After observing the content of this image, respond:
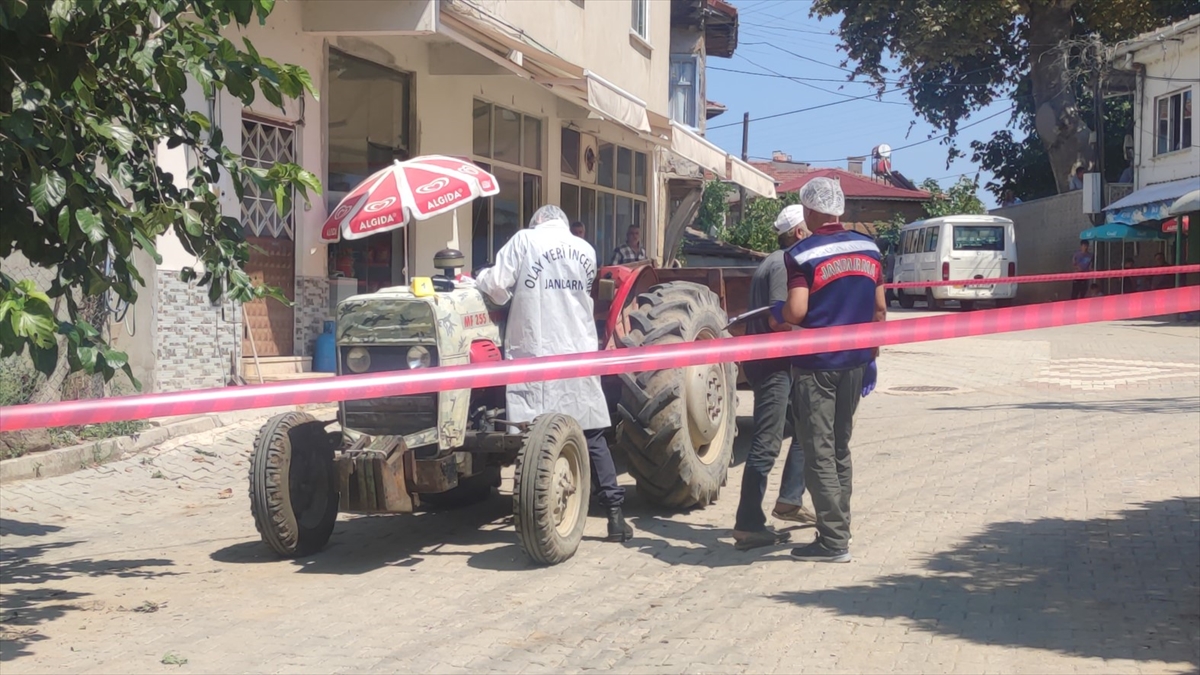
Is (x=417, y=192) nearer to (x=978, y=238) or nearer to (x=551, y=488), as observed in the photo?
(x=551, y=488)

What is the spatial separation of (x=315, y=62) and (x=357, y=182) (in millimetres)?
1413

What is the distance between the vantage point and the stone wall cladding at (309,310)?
1194cm

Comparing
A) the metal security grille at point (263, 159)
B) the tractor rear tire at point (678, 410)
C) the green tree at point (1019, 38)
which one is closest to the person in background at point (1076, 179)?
the green tree at point (1019, 38)

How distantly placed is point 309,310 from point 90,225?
787 cm

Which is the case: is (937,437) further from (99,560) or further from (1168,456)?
(99,560)

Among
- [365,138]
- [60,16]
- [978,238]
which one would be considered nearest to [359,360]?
[60,16]

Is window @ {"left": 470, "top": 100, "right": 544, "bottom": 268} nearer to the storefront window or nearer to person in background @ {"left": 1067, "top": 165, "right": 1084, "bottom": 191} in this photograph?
the storefront window

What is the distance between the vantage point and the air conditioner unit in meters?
20.1

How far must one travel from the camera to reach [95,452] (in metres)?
8.75

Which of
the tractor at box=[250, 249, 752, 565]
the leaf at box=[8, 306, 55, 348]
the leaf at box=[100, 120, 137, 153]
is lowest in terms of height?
the tractor at box=[250, 249, 752, 565]

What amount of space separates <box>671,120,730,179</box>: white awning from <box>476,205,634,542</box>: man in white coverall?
982cm

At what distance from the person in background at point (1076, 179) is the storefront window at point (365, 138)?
26.2 meters

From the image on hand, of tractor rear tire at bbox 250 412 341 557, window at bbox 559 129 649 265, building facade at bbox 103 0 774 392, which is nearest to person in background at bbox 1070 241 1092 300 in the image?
window at bbox 559 129 649 265

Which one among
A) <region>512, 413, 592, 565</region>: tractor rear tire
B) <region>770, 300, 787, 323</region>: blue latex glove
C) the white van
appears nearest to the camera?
<region>512, 413, 592, 565</region>: tractor rear tire
